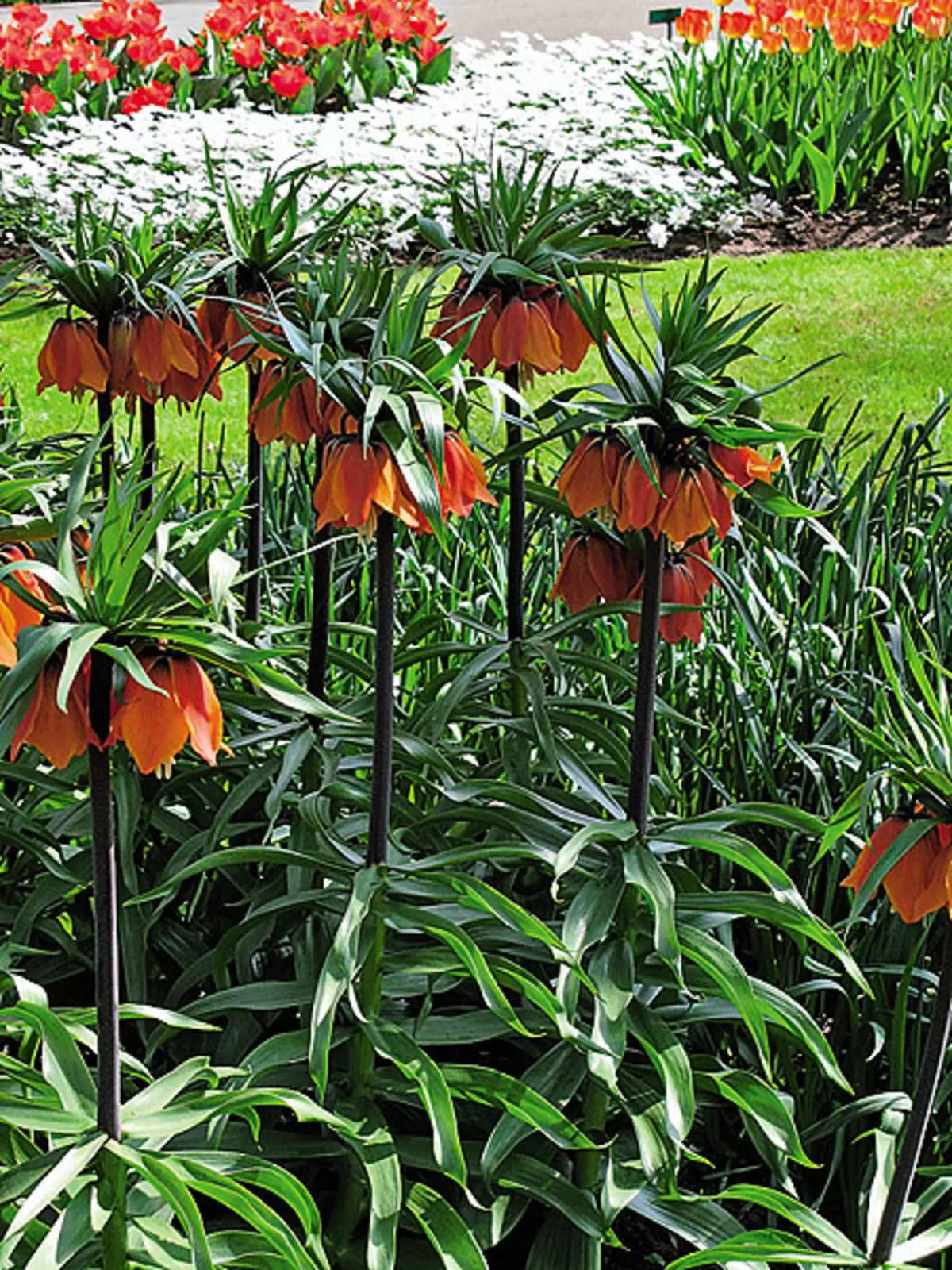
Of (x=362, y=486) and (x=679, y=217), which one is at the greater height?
(x=362, y=486)

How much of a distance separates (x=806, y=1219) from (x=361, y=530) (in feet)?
2.63

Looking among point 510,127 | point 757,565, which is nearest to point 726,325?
point 757,565

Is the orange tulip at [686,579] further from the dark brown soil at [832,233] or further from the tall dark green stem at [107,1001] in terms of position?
the dark brown soil at [832,233]

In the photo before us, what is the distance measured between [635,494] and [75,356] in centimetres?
81

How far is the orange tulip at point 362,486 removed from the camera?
1.52 m

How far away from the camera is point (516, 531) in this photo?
2053 mm

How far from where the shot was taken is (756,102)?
8.01 meters

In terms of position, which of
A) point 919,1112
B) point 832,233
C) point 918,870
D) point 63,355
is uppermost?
point 63,355

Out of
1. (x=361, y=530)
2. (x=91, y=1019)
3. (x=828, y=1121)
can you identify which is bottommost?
(x=828, y=1121)

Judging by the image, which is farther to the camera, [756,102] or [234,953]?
[756,102]

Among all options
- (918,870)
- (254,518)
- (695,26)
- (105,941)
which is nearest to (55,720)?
(105,941)

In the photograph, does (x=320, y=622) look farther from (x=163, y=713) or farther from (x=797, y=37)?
(x=797, y=37)

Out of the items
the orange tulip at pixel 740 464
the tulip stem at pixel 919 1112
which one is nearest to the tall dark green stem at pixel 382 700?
the orange tulip at pixel 740 464

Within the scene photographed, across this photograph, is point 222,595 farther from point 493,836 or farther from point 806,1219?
point 806,1219
